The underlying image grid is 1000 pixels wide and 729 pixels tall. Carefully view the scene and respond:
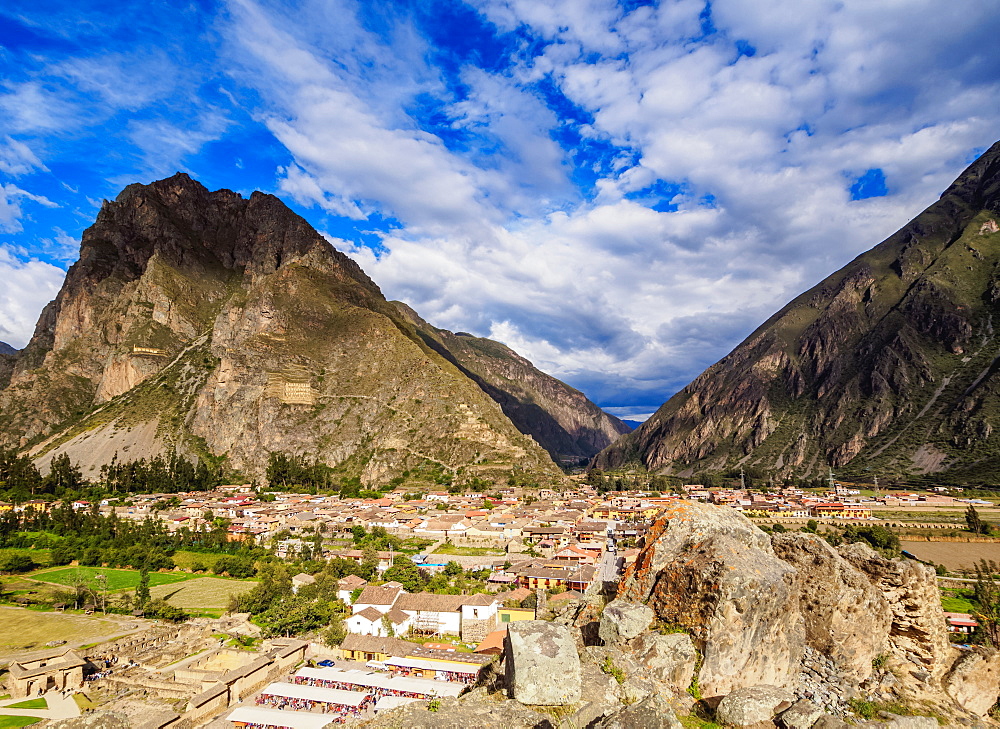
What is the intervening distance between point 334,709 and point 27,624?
3466 cm

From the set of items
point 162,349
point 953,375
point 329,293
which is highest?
point 329,293

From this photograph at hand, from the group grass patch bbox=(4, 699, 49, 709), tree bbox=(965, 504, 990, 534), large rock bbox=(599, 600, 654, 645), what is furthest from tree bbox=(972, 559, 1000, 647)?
grass patch bbox=(4, 699, 49, 709)

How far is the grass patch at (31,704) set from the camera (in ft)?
92.2

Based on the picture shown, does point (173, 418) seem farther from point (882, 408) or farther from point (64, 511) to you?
point (882, 408)

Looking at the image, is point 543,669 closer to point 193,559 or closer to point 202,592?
point 202,592

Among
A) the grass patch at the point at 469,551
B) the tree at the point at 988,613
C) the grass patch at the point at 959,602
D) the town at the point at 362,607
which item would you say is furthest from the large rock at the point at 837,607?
the grass patch at the point at 469,551

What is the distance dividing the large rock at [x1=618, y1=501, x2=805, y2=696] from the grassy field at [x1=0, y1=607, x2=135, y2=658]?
156 feet

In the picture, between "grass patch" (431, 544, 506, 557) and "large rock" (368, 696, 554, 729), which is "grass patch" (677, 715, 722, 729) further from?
"grass patch" (431, 544, 506, 557)

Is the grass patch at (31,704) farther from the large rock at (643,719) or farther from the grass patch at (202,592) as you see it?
the large rock at (643,719)

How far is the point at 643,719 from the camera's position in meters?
5.09

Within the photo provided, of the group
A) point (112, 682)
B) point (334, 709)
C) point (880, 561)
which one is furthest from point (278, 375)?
point (880, 561)

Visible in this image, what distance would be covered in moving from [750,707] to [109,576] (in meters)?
71.8

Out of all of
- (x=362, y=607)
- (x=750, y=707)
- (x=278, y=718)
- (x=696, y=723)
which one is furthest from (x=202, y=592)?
(x=750, y=707)

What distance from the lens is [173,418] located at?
14075 centimetres
